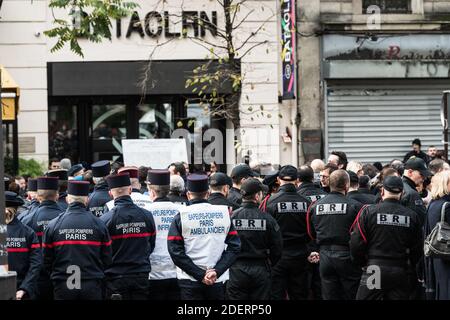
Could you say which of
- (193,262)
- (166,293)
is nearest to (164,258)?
(166,293)

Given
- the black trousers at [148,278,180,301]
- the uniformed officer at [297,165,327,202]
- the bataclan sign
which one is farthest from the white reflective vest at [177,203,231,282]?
the bataclan sign

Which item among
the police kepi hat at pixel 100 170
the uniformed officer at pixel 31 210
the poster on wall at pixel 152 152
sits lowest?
the uniformed officer at pixel 31 210

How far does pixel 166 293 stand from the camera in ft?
40.1

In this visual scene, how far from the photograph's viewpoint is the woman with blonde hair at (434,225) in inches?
440

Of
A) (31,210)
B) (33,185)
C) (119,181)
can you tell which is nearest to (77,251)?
(119,181)

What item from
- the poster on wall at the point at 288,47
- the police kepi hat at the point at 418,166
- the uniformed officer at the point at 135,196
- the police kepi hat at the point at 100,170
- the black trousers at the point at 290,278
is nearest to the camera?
the uniformed officer at the point at 135,196

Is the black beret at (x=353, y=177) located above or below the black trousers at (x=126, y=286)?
above

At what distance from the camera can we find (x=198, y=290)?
1116cm

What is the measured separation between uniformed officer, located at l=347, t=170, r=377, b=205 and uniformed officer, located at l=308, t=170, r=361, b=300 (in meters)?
0.40

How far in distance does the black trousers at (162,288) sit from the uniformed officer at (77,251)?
122cm

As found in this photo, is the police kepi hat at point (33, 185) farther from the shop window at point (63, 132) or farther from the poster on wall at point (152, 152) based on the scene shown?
the shop window at point (63, 132)

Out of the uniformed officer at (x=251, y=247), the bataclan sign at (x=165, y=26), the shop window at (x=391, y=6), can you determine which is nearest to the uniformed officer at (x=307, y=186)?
the uniformed officer at (x=251, y=247)

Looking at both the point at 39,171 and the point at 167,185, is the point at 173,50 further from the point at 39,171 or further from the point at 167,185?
the point at 167,185

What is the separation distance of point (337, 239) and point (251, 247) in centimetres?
117
